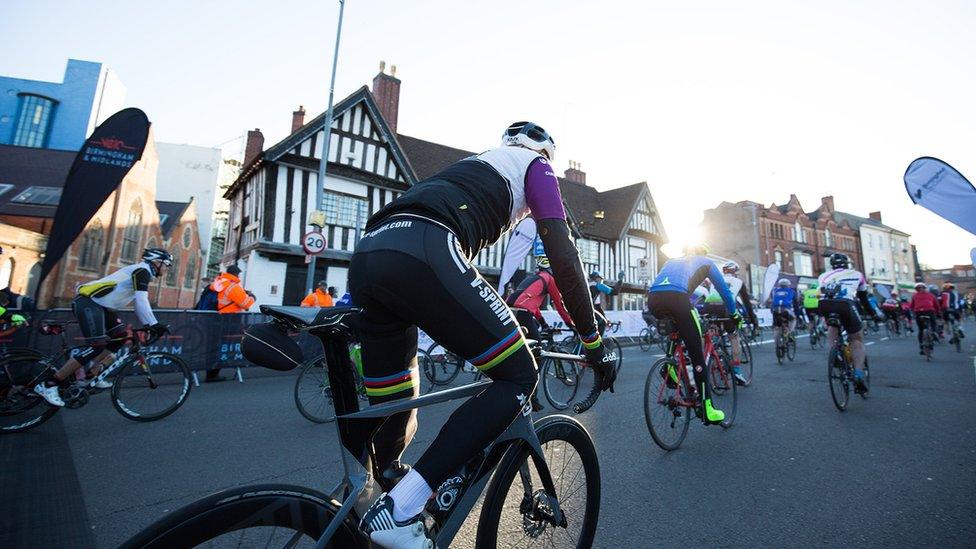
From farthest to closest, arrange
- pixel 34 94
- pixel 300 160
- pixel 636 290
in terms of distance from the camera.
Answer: pixel 34 94, pixel 636 290, pixel 300 160

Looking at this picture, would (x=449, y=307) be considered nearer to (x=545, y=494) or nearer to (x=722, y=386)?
(x=545, y=494)

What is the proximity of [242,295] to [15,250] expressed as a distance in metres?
22.7

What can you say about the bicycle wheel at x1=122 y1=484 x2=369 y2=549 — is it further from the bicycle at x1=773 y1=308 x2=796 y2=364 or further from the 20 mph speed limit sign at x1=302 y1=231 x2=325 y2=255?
the bicycle at x1=773 y1=308 x2=796 y2=364

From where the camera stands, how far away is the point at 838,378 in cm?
567

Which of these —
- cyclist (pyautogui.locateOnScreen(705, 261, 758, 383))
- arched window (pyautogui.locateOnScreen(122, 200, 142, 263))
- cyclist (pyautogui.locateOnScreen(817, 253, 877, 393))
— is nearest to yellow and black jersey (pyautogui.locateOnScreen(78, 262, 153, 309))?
cyclist (pyautogui.locateOnScreen(705, 261, 758, 383))

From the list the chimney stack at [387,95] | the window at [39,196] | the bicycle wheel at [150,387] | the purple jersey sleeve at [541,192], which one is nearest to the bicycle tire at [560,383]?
the purple jersey sleeve at [541,192]

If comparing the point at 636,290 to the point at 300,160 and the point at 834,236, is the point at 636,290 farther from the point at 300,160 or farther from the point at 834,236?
the point at 834,236

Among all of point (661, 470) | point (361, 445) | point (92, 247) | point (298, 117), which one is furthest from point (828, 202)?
point (92, 247)

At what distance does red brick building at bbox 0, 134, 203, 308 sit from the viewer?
2234cm

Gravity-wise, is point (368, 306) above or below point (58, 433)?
above

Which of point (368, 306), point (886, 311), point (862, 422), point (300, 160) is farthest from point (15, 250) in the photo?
point (886, 311)

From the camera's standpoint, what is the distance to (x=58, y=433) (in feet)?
15.2

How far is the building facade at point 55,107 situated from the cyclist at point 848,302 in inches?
2423

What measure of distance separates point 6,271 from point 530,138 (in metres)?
31.2
